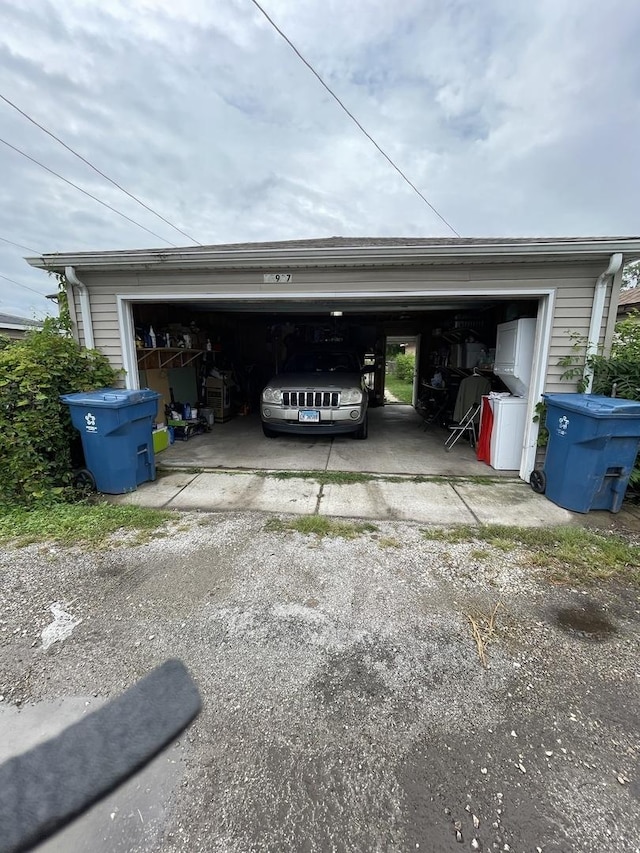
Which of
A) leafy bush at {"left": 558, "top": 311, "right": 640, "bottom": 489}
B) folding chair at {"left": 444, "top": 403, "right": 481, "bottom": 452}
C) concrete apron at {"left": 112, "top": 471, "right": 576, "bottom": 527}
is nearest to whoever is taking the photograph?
concrete apron at {"left": 112, "top": 471, "right": 576, "bottom": 527}

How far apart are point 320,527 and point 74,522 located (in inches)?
87.3

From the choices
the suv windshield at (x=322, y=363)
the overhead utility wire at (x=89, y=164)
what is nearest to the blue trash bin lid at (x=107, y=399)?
the suv windshield at (x=322, y=363)

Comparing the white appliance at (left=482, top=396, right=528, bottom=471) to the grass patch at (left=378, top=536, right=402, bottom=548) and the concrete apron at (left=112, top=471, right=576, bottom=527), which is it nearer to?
the concrete apron at (left=112, top=471, right=576, bottom=527)

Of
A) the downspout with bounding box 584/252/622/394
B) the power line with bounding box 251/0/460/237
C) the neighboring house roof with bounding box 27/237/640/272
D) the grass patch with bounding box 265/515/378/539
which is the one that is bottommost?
the grass patch with bounding box 265/515/378/539

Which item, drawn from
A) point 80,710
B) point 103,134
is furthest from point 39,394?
point 103,134

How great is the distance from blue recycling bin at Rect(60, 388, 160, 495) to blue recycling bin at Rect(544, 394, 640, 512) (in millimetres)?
4391

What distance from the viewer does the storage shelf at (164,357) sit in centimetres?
569

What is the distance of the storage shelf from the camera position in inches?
224

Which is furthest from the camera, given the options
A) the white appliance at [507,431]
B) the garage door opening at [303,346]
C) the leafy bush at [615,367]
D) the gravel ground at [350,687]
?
the garage door opening at [303,346]

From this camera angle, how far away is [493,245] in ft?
13.0

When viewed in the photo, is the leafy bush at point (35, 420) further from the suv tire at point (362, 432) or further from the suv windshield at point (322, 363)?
the suv tire at point (362, 432)

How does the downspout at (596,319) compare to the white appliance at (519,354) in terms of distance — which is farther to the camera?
the white appliance at (519,354)

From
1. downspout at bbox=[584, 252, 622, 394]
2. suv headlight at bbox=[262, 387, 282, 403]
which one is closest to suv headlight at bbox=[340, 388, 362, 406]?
suv headlight at bbox=[262, 387, 282, 403]

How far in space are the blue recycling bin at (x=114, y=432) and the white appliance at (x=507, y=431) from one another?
4.27 metres
